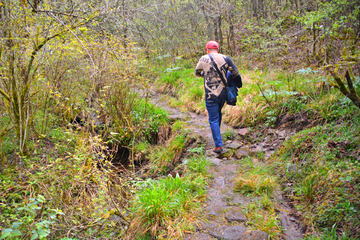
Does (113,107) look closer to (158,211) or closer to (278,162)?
(158,211)

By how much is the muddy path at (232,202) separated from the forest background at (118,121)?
17 cm

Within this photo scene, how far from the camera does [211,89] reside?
428cm

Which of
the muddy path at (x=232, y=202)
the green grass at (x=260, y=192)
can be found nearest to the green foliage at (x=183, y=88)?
the muddy path at (x=232, y=202)

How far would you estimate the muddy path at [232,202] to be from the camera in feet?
8.65

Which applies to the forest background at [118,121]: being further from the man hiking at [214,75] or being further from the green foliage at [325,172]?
the man hiking at [214,75]

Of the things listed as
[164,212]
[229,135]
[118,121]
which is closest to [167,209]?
[164,212]

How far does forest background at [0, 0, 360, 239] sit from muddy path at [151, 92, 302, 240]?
0.17 m

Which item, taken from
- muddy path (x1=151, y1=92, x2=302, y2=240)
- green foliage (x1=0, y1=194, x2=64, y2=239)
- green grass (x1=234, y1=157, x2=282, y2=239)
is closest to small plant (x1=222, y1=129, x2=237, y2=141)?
muddy path (x1=151, y1=92, x2=302, y2=240)

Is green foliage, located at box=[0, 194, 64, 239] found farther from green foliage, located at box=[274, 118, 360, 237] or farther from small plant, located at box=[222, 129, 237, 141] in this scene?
small plant, located at box=[222, 129, 237, 141]

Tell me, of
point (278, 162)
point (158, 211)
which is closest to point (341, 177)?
point (278, 162)

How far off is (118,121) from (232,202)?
3.81 m

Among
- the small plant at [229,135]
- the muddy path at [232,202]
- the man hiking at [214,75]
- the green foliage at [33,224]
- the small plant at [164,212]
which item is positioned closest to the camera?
the green foliage at [33,224]

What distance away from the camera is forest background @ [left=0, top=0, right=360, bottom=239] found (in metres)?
2.88

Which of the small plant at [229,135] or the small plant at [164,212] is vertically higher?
the small plant at [164,212]
